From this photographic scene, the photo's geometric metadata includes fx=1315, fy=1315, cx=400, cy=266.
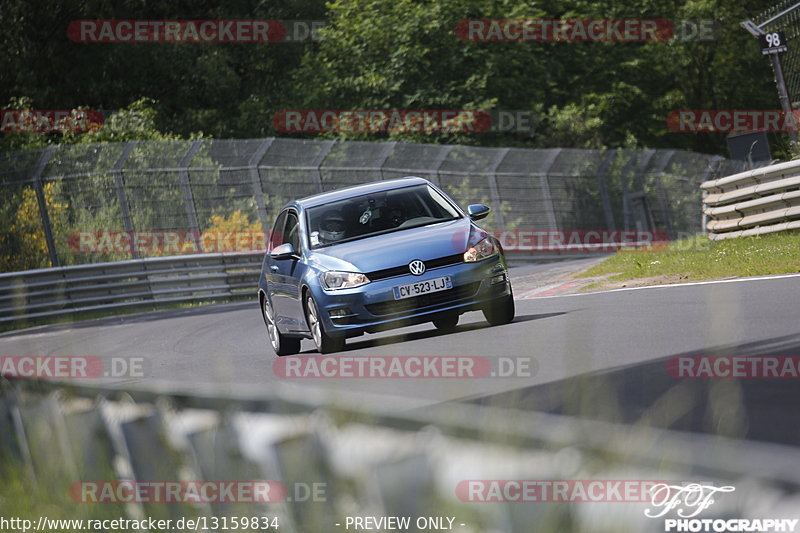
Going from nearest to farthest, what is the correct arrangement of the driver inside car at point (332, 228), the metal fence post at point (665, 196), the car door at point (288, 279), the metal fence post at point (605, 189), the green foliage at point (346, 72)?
the car door at point (288, 279)
the driver inside car at point (332, 228)
the metal fence post at point (605, 189)
the metal fence post at point (665, 196)
the green foliage at point (346, 72)

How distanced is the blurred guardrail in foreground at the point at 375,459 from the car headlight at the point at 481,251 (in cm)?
765

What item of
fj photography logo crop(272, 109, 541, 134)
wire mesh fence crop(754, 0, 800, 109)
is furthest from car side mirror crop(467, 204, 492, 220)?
fj photography logo crop(272, 109, 541, 134)

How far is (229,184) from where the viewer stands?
28.8 meters

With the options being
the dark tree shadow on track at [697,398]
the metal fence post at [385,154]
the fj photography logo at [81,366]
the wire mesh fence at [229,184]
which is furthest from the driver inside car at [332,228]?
the metal fence post at [385,154]

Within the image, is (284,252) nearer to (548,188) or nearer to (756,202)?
(756,202)

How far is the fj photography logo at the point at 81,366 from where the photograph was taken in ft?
42.5

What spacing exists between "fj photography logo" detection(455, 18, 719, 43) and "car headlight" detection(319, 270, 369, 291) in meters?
31.9

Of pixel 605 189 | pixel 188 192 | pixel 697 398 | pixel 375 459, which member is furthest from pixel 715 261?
pixel 605 189

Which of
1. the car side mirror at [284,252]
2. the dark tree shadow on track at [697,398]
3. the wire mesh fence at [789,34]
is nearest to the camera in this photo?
the dark tree shadow on track at [697,398]

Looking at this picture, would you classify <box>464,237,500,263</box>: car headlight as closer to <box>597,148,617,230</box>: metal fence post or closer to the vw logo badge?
the vw logo badge

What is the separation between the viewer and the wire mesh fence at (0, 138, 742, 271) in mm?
27281

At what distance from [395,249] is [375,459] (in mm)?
9036

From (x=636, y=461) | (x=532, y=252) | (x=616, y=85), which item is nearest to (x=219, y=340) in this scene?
(x=636, y=461)

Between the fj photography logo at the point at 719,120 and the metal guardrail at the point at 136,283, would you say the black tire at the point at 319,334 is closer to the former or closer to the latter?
the metal guardrail at the point at 136,283
